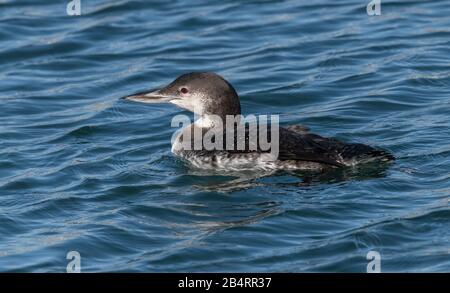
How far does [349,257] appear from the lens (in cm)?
789

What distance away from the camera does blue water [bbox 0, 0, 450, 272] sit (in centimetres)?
823

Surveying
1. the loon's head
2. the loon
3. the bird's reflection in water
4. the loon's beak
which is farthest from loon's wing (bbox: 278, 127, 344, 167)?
the loon's beak

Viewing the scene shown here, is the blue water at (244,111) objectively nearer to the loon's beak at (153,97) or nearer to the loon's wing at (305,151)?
the loon's wing at (305,151)

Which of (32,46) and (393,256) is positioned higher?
(32,46)

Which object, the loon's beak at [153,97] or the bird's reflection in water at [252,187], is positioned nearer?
the bird's reflection in water at [252,187]

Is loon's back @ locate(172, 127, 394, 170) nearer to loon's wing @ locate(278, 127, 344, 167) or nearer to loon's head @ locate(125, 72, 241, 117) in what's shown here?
loon's wing @ locate(278, 127, 344, 167)

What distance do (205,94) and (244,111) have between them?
170cm

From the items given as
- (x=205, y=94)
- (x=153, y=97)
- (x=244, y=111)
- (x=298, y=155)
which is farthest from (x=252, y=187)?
(x=244, y=111)

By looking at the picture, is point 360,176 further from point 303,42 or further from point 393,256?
point 303,42

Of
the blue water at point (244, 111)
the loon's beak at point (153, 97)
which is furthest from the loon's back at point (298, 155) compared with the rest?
the loon's beak at point (153, 97)

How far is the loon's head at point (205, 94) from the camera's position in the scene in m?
10.1

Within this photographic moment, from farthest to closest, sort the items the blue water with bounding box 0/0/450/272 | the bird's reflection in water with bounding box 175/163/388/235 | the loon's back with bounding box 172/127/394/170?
the loon's back with bounding box 172/127/394/170
the bird's reflection in water with bounding box 175/163/388/235
the blue water with bounding box 0/0/450/272
